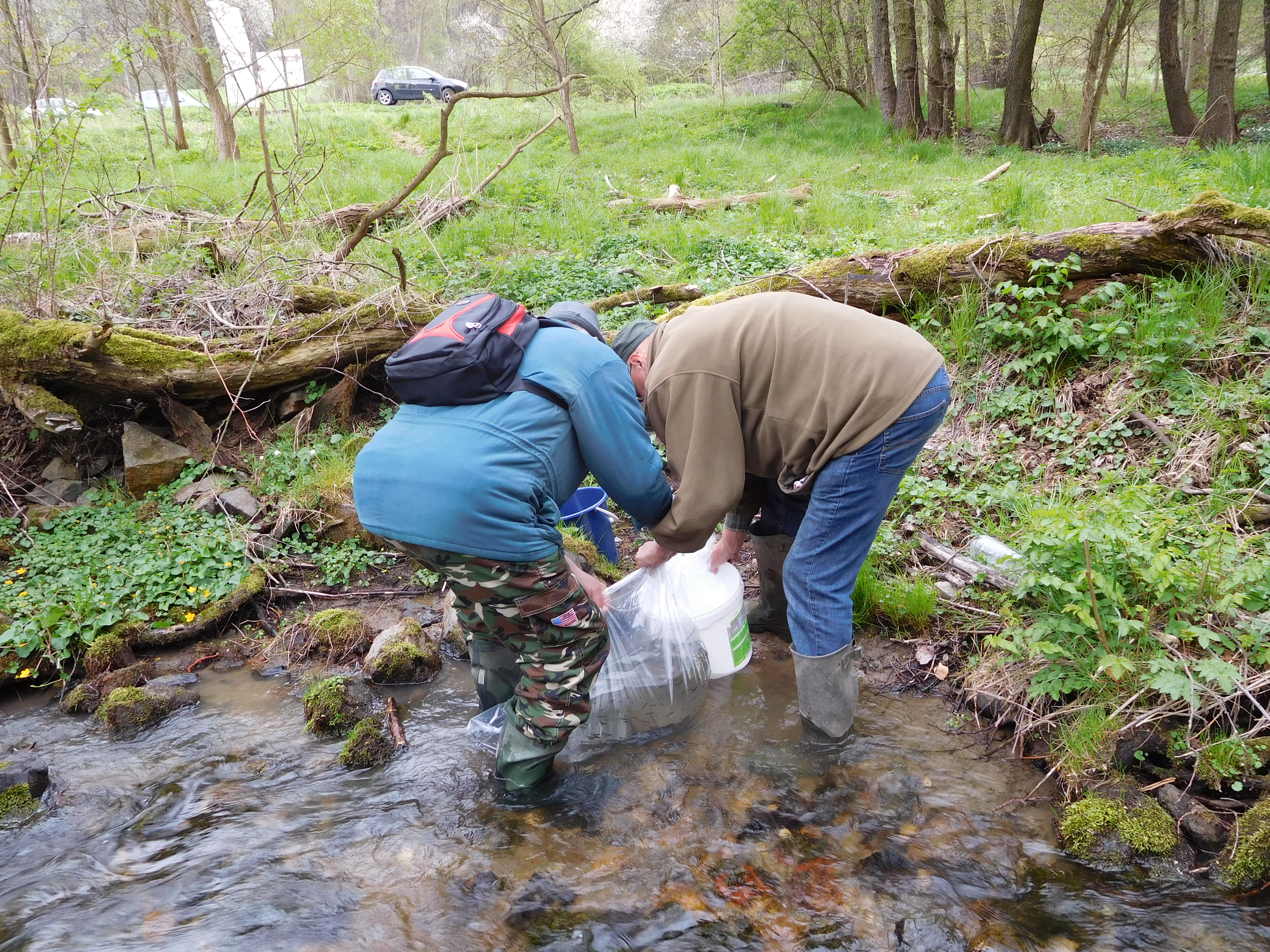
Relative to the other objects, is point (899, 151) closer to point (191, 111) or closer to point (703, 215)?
point (703, 215)

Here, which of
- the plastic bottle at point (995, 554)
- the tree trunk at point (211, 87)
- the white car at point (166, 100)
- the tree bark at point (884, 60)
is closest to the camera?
the plastic bottle at point (995, 554)

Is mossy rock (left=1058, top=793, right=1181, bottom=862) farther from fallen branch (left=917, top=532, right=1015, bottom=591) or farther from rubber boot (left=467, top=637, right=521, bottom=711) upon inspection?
rubber boot (left=467, top=637, right=521, bottom=711)

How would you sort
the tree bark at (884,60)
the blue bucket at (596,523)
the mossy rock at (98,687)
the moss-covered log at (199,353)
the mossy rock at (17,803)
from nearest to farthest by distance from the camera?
1. the mossy rock at (17,803)
2. the mossy rock at (98,687)
3. the blue bucket at (596,523)
4. the moss-covered log at (199,353)
5. the tree bark at (884,60)

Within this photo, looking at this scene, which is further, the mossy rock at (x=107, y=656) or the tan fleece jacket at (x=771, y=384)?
the mossy rock at (x=107, y=656)

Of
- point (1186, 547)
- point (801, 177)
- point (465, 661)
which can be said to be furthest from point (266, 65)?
point (1186, 547)

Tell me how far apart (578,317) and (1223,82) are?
13.1 metres

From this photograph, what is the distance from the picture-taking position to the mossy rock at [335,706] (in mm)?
3004

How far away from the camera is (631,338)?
242 cm

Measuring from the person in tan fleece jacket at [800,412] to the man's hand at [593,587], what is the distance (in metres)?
0.30

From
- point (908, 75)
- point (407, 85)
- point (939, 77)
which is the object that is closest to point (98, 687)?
point (908, 75)

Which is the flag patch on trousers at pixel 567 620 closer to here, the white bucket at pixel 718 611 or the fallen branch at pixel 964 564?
the white bucket at pixel 718 611

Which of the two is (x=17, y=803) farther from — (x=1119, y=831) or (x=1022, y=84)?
(x=1022, y=84)

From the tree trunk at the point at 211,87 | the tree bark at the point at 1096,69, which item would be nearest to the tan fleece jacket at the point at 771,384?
the tree trunk at the point at 211,87

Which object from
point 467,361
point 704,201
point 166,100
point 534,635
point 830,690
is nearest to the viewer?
point 467,361
